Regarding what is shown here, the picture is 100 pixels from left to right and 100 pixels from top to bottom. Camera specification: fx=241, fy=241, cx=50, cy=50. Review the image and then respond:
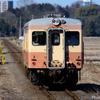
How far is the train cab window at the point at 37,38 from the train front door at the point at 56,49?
26 cm

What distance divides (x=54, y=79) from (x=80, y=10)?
301 feet

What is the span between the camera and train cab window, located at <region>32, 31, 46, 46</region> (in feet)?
34.2

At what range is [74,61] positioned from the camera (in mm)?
10461

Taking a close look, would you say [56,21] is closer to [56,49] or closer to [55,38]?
[55,38]

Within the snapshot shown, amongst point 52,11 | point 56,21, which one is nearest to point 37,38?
point 56,21

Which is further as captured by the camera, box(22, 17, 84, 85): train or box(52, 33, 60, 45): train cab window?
box(52, 33, 60, 45): train cab window

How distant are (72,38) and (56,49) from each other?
844 millimetres

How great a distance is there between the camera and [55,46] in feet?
34.6

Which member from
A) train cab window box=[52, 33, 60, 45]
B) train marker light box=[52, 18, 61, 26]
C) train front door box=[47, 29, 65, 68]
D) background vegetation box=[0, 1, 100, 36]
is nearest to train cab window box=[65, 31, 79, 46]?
train front door box=[47, 29, 65, 68]

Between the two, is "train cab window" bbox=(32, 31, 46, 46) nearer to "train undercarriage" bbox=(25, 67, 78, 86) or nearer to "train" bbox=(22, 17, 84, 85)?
"train" bbox=(22, 17, 84, 85)

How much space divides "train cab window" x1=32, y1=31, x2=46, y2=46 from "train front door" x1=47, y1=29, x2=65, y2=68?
0.26m

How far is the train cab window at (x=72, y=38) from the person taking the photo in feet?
34.4

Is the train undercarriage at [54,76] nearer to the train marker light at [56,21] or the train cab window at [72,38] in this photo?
the train cab window at [72,38]

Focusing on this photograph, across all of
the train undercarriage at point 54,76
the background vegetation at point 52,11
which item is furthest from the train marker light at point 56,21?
the background vegetation at point 52,11
